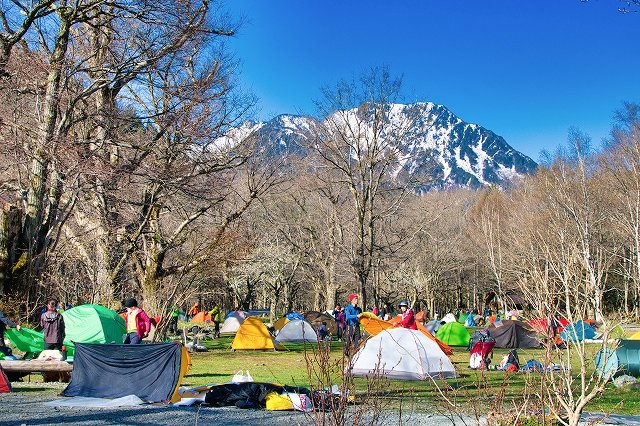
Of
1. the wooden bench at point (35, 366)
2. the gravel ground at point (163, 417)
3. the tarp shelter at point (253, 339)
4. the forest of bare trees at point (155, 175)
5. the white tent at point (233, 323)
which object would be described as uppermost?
the forest of bare trees at point (155, 175)

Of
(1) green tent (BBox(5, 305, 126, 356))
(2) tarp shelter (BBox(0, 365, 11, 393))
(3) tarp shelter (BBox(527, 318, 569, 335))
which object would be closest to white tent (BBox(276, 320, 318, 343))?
(1) green tent (BBox(5, 305, 126, 356))

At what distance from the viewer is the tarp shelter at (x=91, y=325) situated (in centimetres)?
1750

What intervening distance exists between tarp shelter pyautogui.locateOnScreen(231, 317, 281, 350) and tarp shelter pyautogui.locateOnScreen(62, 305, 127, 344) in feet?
16.6

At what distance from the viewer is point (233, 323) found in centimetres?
3369

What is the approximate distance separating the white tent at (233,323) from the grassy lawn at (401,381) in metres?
8.44

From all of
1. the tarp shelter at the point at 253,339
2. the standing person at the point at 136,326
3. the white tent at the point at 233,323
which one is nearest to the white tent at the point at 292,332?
the tarp shelter at the point at 253,339

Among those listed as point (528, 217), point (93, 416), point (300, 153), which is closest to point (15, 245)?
point (93, 416)

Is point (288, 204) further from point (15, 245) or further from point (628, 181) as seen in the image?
point (15, 245)

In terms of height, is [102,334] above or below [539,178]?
below

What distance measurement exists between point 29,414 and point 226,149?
634 inches

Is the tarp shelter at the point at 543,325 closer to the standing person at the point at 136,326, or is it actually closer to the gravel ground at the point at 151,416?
the gravel ground at the point at 151,416

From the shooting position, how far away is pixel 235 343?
22.2 meters

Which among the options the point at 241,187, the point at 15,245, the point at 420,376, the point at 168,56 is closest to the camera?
the point at 420,376

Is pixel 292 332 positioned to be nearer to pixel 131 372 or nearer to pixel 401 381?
pixel 401 381
